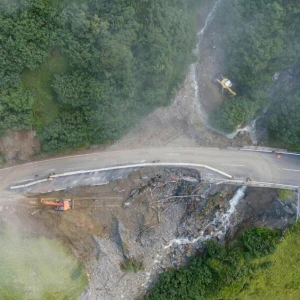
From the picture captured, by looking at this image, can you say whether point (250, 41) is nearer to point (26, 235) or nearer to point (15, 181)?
point (15, 181)

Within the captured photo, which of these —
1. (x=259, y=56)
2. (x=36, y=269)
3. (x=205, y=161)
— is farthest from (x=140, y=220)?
(x=259, y=56)

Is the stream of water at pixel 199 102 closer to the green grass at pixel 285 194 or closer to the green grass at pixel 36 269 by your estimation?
the green grass at pixel 285 194

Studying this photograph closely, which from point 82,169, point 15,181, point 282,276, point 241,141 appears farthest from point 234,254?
point 15,181

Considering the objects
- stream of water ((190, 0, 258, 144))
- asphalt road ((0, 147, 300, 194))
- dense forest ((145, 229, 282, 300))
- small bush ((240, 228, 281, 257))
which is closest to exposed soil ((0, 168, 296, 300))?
small bush ((240, 228, 281, 257))

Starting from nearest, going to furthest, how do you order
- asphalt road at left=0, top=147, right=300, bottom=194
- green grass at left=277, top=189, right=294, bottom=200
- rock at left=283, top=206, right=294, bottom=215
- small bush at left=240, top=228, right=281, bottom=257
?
small bush at left=240, top=228, right=281, bottom=257 → asphalt road at left=0, top=147, right=300, bottom=194 → rock at left=283, top=206, right=294, bottom=215 → green grass at left=277, top=189, right=294, bottom=200

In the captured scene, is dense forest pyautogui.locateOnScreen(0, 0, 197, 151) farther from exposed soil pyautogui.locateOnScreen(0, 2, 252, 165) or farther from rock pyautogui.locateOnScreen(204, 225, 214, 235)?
rock pyautogui.locateOnScreen(204, 225, 214, 235)

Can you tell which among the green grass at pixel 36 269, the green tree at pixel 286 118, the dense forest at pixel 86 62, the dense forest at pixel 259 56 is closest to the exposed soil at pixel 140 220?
the green grass at pixel 36 269
